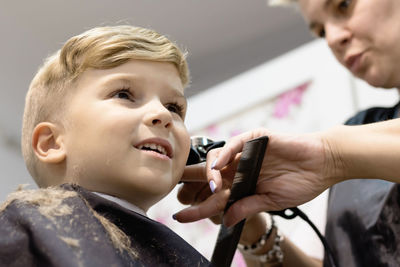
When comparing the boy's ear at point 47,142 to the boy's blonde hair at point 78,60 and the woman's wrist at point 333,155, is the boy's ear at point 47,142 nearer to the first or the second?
the boy's blonde hair at point 78,60

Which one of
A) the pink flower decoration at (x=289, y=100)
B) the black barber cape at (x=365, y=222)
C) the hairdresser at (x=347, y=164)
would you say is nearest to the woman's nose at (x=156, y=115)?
the hairdresser at (x=347, y=164)

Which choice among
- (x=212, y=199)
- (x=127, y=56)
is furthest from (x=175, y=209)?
(x=127, y=56)

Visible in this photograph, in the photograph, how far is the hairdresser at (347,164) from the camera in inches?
32.4

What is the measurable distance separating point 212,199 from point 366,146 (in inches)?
11.0

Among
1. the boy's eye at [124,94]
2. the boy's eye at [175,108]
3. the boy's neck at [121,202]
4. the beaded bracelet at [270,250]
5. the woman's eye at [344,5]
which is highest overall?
the woman's eye at [344,5]

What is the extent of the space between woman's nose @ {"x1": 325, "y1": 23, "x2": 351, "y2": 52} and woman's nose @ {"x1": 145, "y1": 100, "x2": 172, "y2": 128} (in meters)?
0.55

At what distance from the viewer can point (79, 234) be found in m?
0.63

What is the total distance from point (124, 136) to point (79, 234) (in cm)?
18

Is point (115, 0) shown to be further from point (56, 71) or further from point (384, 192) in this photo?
point (384, 192)

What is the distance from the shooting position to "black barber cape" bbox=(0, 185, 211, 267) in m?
0.60

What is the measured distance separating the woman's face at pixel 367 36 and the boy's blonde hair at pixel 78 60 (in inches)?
18.2

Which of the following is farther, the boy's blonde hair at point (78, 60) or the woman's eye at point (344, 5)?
the woman's eye at point (344, 5)

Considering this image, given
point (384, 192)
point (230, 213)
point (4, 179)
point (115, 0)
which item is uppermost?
point (115, 0)

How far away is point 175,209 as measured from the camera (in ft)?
6.01
